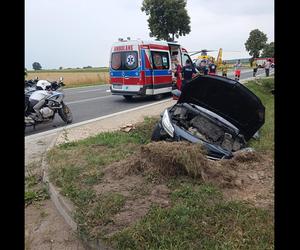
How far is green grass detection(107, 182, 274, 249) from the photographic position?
9.33ft

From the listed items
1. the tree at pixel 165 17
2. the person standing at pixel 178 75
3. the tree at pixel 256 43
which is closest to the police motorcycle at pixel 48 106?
the person standing at pixel 178 75

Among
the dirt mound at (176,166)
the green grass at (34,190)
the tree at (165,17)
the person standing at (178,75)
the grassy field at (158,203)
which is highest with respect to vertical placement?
the tree at (165,17)

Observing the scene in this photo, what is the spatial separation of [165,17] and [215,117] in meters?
29.7

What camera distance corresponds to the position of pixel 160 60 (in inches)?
580

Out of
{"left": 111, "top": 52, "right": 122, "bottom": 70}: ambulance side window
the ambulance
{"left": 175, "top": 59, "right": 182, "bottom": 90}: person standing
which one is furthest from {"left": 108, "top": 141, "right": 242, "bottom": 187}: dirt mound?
{"left": 175, "top": 59, "right": 182, "bottom": 90}: person standing

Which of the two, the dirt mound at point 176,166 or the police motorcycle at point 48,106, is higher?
the police motorcycle at point 48,106

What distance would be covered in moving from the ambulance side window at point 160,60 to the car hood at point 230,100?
828 centimetres

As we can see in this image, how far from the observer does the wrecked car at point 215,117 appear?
542 cm

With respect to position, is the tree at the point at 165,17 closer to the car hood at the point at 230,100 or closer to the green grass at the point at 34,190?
the car hood at the point at 230,100

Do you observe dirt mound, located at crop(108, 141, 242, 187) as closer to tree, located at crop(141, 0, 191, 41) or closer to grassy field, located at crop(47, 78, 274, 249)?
grassy field, located at crop(47, 78, 274, 249)

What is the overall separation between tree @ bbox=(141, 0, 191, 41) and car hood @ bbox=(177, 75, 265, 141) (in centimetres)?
2864

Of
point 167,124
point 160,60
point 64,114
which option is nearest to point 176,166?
point 167,124

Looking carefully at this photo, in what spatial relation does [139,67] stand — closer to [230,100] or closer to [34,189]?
[230,100]
